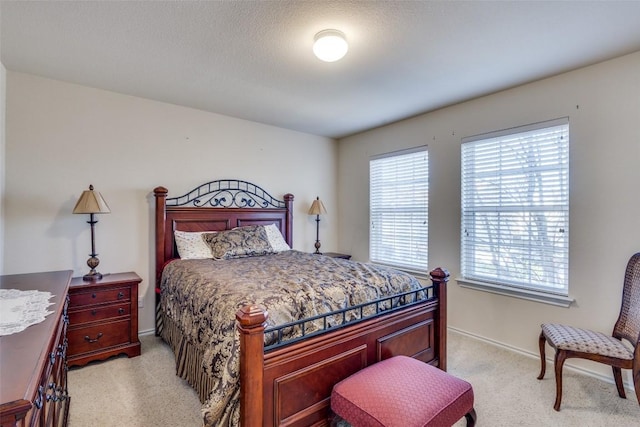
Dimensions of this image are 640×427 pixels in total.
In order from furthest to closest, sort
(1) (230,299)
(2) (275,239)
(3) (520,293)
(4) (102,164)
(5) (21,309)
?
(2) (275,239) → (4) (102,164) → (3) (520,293) → (1) (230,299) → (5) (21,309)

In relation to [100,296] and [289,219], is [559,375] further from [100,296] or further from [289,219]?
[100,296]

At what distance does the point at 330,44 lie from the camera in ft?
6.72

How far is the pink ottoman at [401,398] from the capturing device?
1420mm

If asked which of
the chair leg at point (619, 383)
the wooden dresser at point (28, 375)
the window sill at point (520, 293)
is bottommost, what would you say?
the chair leg at point (619, 383)

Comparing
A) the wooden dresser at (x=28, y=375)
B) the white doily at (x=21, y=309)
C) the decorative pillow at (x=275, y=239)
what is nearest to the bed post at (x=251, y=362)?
the wooden dresser at (x=28, y=375)

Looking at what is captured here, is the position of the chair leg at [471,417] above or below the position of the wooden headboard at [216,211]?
below

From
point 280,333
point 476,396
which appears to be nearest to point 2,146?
point 280,333

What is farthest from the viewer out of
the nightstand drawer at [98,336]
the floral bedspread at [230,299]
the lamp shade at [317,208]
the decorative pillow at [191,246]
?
the lamp shade at [317,208]

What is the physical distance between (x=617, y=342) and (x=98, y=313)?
13.2 ft

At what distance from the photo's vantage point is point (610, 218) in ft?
8.04

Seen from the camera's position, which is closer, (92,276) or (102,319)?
(102,319)

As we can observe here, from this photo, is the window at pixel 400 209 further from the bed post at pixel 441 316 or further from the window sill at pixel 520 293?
the bed post at pixel 441 316

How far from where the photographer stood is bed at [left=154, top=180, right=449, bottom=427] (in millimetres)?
1498

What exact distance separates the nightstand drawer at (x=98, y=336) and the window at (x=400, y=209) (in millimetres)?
3108
